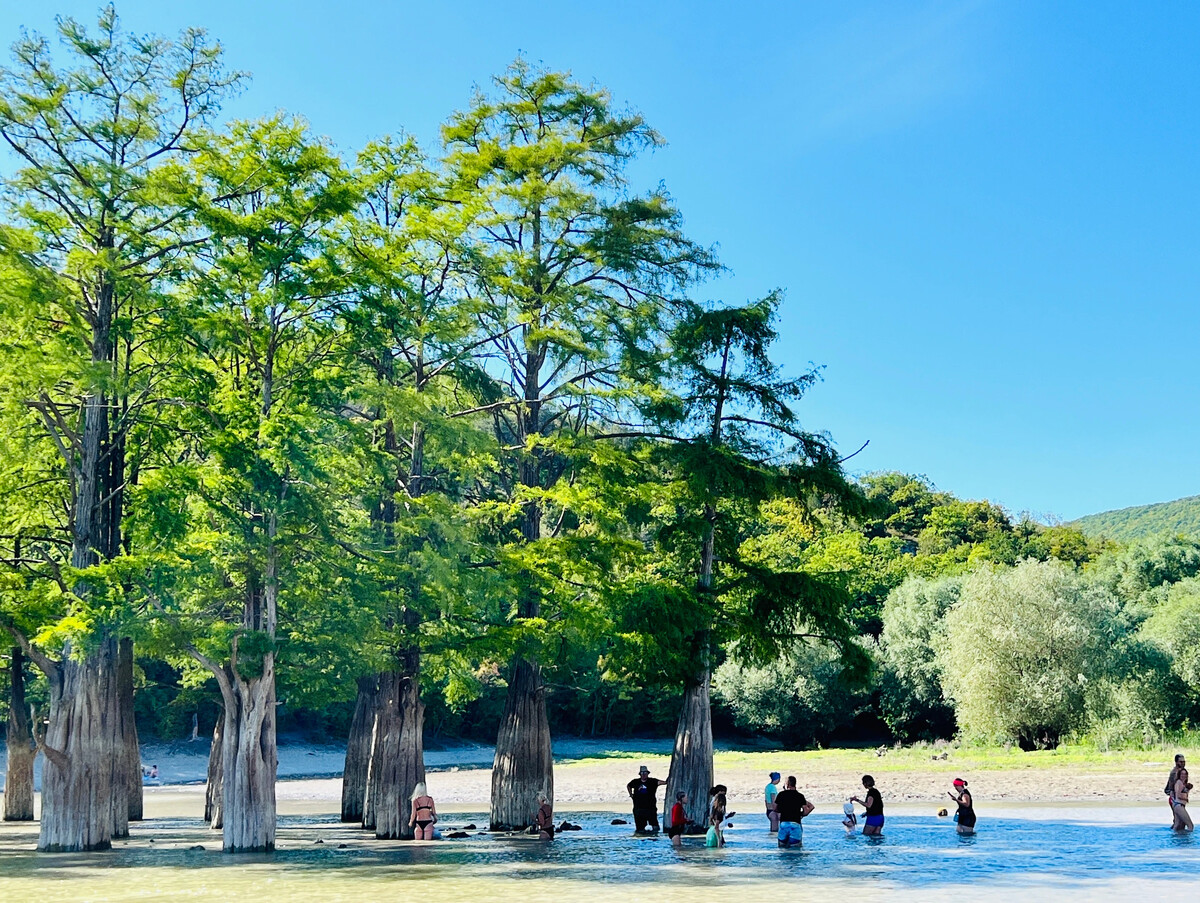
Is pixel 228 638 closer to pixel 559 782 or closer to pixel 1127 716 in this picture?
pixel 559 782

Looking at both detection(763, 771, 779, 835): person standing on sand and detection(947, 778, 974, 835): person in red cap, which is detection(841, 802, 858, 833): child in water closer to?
detection(763, 771, 779, 835): person standing on sand

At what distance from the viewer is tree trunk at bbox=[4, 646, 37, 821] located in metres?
36.9

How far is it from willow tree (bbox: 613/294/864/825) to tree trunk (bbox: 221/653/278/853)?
8852 mm

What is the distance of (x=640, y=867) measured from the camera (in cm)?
2456

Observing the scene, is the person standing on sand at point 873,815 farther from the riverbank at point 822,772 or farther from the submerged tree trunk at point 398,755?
the riverbank at point 822,772

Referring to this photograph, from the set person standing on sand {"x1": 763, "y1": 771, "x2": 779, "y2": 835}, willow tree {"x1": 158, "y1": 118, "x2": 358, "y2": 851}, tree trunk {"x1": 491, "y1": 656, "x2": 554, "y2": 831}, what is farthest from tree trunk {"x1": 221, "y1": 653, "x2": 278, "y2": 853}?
person standing on sand {"x1": 763, "y1": 771, "x2": 779, "y2": 835}

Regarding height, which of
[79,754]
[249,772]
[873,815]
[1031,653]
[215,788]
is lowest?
[873,815]

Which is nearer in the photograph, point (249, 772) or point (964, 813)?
point (249, 772)

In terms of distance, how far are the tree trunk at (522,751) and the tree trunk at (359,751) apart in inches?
249

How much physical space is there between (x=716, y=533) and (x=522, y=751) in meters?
8.51

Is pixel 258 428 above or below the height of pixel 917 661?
above

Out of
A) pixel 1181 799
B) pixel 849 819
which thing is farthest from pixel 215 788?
pixel 1181 799

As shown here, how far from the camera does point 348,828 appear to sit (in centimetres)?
3666

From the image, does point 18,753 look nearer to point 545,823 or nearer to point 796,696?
point 545,823
